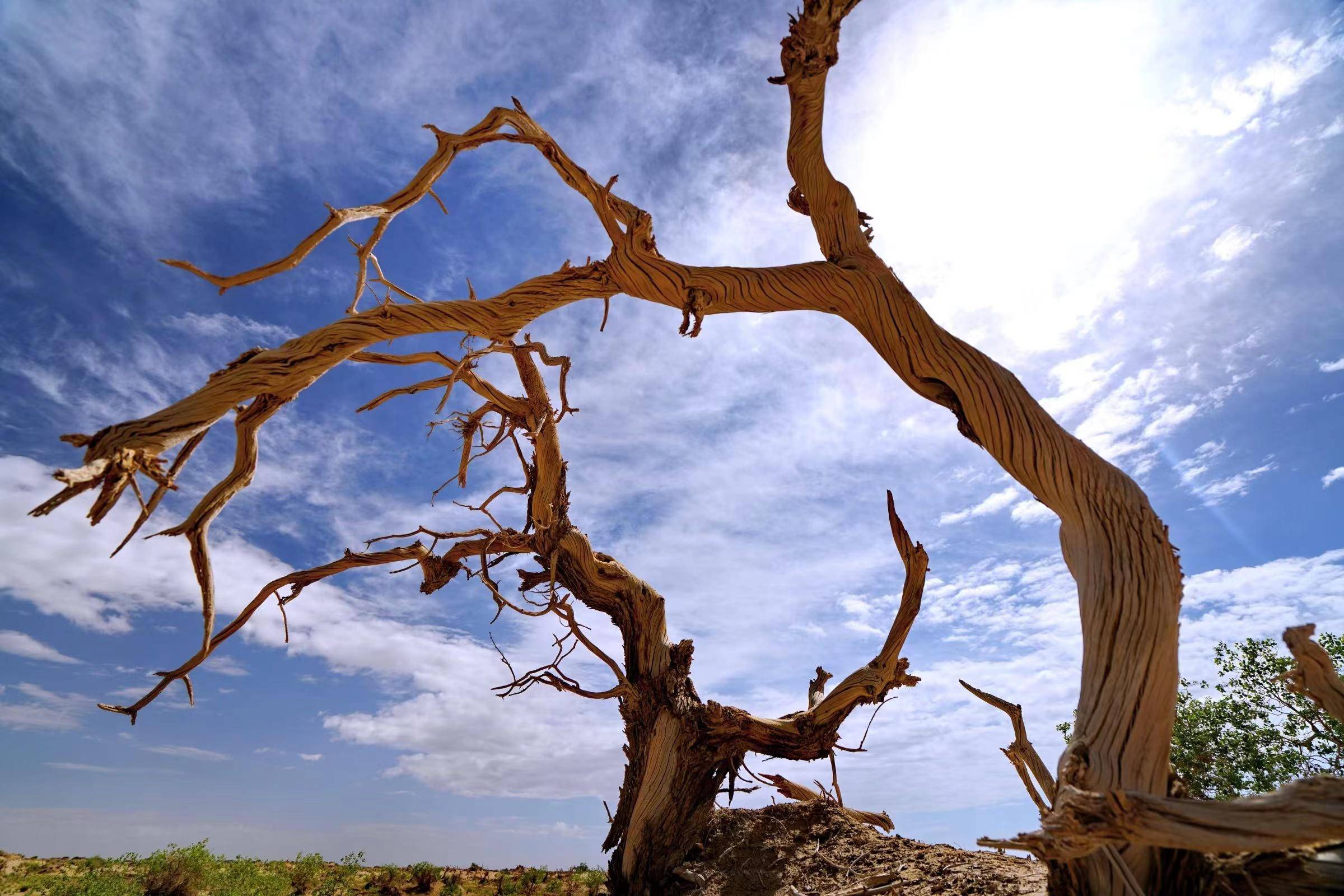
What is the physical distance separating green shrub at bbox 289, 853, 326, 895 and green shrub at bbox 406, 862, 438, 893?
0.75m

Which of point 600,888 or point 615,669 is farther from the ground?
point 615,669

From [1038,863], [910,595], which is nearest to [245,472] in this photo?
[910,595]

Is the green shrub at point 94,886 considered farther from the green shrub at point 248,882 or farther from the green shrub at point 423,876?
the green shrub at point 423,876

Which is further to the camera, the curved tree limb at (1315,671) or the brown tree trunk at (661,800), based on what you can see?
the brown tree trunk at (661,800)

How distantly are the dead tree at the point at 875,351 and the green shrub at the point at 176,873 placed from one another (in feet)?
13.3

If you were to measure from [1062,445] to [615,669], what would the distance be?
3449mm

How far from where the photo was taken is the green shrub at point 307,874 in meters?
6.21

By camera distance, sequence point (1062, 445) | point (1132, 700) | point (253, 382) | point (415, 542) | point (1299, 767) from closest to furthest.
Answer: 1. point (1132, 700)
2. point (1062, 445)
3. point (253, 382)
4. point (415, 542)
5. point (1299, 767)

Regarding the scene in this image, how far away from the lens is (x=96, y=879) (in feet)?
19.5

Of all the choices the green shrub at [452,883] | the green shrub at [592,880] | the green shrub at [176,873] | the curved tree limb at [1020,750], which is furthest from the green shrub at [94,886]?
the curved tree limb at [1020,750]

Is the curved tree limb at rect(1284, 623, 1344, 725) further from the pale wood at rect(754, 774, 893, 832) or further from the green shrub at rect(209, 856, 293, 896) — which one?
the green shrub at rect(209, 856, 293, 896)

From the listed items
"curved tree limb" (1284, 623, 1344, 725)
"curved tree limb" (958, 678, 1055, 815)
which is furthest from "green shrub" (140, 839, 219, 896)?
"curved tree limb" (1284, 623, 1344, 725)

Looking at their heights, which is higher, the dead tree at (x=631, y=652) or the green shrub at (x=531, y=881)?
the dead tree at (x=631, y=652)

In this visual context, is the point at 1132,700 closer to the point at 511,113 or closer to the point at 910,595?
the point at 910,595
